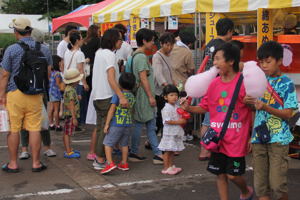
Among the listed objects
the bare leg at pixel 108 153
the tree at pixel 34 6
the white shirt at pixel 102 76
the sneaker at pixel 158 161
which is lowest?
the sneaker at pixel 158 161

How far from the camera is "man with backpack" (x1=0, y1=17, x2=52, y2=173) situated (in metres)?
5.16

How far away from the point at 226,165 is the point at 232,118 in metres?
0.44

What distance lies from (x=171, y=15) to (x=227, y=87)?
4.69 meters

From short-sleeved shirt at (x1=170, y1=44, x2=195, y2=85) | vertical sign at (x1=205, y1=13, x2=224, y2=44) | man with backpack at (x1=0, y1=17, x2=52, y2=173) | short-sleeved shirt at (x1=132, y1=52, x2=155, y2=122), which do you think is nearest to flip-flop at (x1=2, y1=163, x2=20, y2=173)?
man with backpack at (x1=0, y1=17, x2=52, y2=173)

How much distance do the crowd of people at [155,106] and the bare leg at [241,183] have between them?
11 mm

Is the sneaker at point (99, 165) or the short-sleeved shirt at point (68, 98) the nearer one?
the sneaker at point (99, 165)

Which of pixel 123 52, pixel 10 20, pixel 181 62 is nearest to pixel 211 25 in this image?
pixel 181 62

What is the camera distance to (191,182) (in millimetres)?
5000

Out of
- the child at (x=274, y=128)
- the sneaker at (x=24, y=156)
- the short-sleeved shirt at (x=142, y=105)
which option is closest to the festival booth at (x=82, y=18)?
the sneaker at (x=24, y=156)

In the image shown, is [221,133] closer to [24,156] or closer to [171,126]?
[171,126]

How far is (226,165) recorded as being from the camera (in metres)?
3.78

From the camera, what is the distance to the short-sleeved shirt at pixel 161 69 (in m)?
6.46

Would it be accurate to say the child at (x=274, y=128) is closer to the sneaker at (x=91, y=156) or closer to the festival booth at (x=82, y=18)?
the sneaker at (x=91, y=156)

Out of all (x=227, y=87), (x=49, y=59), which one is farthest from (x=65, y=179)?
(x=227, y=87)
